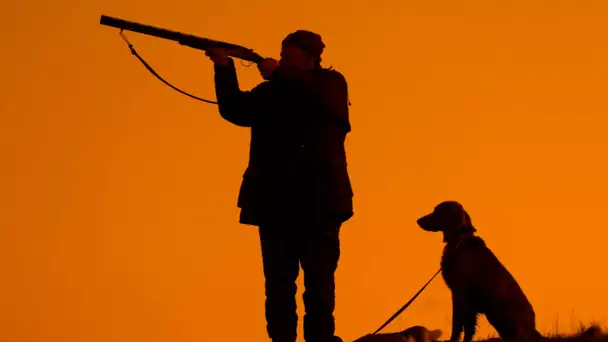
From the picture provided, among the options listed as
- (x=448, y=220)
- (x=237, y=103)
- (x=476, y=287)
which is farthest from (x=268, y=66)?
(x=448, y=220)

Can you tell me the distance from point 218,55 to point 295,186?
1167mm

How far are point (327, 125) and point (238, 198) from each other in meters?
0.73

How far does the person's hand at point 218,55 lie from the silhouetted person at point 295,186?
0.37 m

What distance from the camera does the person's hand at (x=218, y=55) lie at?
634 centimetres

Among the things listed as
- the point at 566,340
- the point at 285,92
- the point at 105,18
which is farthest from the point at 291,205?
the point at 105,18

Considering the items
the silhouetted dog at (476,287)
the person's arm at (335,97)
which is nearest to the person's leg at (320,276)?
the person's arm at (335,97)

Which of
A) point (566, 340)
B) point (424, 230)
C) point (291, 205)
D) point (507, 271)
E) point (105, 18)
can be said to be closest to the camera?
point (291, 205)

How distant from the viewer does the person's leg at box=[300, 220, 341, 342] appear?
5.89 metres

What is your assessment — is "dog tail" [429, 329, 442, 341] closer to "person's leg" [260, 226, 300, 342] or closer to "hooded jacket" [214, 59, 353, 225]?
"person's leg" [260, 226, 300, 342]

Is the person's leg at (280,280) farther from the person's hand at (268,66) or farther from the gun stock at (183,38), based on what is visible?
the gun stock at (183,38)

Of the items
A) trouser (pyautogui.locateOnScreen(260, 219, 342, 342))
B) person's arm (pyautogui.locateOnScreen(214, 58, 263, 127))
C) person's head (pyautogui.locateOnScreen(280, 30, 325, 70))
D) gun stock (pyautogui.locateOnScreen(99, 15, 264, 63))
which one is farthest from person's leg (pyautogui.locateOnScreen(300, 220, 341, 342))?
gun stock (pyautogui.locateOnScreen(99, 15, 264, 63))

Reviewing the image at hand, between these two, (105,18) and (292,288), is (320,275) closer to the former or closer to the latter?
(292,288)

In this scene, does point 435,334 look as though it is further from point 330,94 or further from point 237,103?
point 237,103

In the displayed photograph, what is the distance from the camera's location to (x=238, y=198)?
19.9 feet
